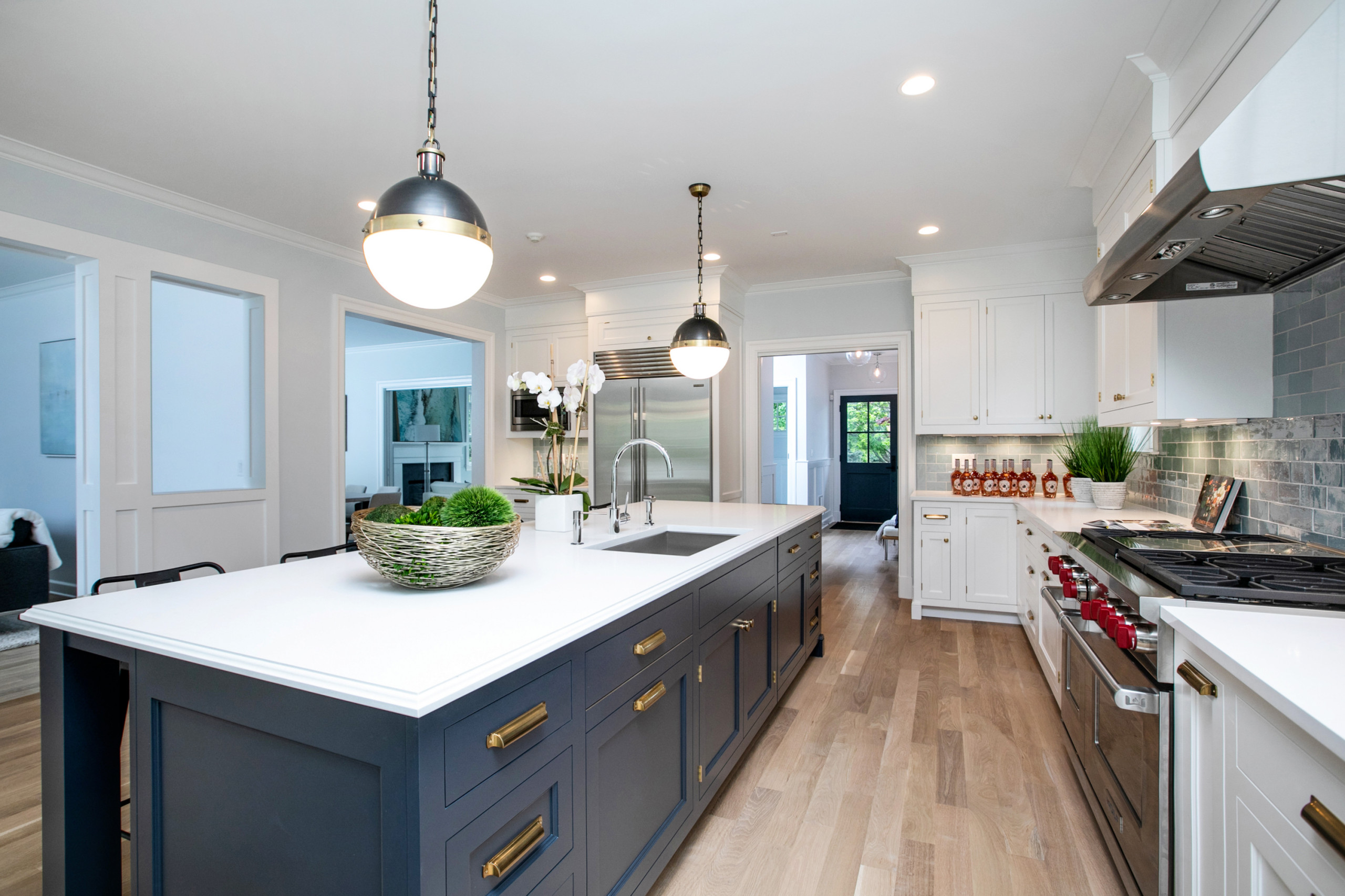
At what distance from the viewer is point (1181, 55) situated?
7.00 feet

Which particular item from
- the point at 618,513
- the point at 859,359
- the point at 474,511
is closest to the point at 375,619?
the point at 474,511

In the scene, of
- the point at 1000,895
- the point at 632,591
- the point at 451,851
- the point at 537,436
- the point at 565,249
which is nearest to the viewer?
the point at 451,851

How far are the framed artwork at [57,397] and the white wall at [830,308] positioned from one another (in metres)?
5.55

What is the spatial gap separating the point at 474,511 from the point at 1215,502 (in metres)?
2.72

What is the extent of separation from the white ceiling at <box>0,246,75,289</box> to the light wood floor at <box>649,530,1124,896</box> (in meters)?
5.82

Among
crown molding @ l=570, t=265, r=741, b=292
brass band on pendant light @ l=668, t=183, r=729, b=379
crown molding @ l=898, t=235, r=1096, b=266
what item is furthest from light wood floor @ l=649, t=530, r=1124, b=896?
crown molding @ l=570, t=265, r=741, b=292

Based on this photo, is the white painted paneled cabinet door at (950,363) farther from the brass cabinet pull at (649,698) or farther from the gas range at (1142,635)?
the brass cabinet pull at (649,698)

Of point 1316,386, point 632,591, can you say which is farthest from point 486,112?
point 1316,386

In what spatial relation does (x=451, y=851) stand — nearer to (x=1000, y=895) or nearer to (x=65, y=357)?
(x=1000, y=895)

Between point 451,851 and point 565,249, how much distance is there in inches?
156

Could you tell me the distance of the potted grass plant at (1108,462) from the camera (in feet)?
11.5

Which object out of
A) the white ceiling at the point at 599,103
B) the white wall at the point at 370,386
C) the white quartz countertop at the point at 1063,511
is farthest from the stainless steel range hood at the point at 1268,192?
the white wall at the point at 370,386

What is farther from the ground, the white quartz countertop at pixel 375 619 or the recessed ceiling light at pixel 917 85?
the recessed ceiling light at pixel 917 85

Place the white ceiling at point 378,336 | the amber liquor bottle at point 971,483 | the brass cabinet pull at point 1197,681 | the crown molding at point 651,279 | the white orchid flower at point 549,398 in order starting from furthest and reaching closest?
the white ceiling at point 378,336
the crown molding at point 651,279
the amber liquor bottle at point 971,483
the white orchid flower at point 549,398
the brass cabinet pull at point 1197,681
